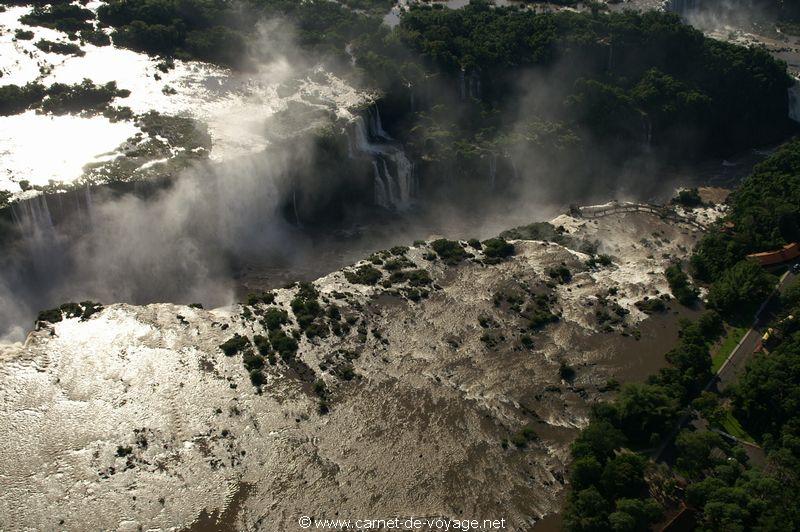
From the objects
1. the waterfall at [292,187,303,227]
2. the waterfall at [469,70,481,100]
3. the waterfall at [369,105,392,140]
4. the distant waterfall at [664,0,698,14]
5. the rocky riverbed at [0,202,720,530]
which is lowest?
the rocky riverbed at [0,202,720,530]

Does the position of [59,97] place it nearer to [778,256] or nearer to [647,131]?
[647,131]

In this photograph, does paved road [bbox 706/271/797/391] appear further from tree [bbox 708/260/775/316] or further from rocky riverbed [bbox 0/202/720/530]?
rocky riverbed [bbox 0/202/720/530]

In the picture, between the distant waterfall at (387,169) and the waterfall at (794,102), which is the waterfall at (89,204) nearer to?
the distant waterfall at (387,169)

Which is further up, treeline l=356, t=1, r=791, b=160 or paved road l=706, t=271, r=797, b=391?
treeline l=356, t=1, r=791, b=160

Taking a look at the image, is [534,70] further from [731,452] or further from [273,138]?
[731,452]

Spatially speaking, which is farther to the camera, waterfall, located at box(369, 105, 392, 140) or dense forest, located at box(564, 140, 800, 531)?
waterfall, located at box(369, 105, 392, 140)

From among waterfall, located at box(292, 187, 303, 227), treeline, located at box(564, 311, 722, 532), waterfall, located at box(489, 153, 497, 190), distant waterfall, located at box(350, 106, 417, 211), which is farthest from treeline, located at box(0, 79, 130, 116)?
treeline, located at box(564, 311, 722, 532)

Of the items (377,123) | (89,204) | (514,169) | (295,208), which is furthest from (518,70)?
(89,204)
